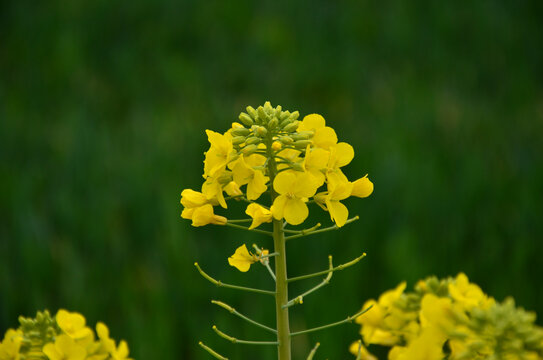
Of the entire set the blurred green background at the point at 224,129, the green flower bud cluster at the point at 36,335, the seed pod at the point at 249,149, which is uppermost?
the blurred green background at the point at 224,129

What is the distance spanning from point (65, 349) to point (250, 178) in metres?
0.43

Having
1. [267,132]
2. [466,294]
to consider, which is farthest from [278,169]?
[466,294]

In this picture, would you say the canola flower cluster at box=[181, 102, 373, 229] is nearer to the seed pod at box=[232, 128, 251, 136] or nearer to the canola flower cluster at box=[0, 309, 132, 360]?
the seed pod at box=[232, 128, 251, 136]

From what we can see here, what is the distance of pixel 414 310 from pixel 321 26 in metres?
4.43

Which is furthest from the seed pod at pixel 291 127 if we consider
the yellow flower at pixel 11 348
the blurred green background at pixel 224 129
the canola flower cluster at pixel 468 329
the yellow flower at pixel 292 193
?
the blurred green background at pixel 224 129

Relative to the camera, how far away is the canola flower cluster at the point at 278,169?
39.0 inches

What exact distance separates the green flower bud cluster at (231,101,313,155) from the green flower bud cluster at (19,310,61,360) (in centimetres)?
47

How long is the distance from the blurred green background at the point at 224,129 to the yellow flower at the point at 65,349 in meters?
1.03

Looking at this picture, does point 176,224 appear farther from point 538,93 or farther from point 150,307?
point 538,93

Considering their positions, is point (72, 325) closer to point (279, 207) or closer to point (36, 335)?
point (36, 335)

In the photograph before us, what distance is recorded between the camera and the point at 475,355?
3.13 feet

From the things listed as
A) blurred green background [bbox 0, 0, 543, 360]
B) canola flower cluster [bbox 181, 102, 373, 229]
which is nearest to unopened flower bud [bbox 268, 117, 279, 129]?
canola flower cluster [bbox 181, 102, 373, 229]

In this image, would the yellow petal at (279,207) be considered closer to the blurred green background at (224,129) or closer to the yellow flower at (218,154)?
the yellow flower at (218,154)

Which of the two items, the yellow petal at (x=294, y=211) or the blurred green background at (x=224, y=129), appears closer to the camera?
the yellow petal at (x=294, y=211)
